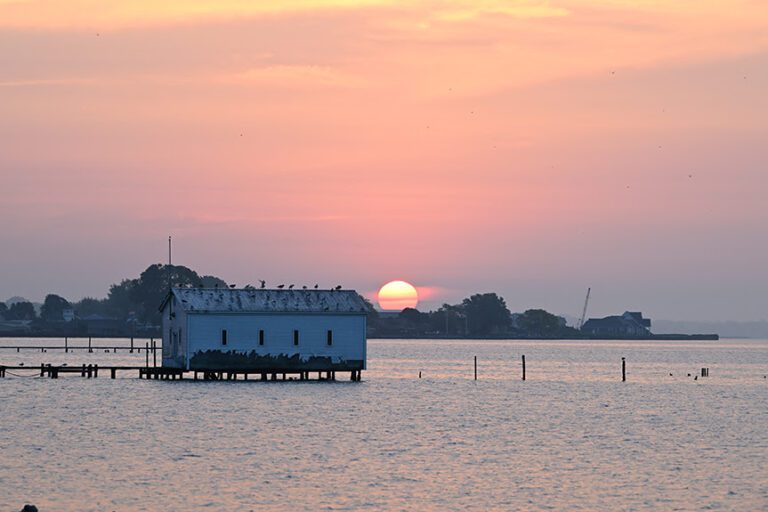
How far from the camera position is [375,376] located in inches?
5192

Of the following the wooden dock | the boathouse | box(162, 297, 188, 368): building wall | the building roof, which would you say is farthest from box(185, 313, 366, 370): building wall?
box(162, 297, 188, 368): building wall

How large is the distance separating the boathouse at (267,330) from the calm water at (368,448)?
82.4 inches

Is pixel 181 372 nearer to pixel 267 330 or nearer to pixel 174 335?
pixel 174 335

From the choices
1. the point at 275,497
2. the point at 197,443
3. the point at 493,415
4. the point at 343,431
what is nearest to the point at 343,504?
the point at 275,497

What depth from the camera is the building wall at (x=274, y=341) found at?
9425 centimetres

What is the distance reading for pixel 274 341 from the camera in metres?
95.7

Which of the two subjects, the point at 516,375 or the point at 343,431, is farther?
the point at 516,375

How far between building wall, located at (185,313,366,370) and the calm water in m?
2.12

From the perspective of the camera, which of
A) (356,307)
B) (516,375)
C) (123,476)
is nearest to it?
(123,476)

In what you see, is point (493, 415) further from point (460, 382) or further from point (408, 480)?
point (460, 382)

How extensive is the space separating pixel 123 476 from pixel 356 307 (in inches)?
1944

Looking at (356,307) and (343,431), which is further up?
(356,307)

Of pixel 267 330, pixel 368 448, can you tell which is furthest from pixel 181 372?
pixel 368 448

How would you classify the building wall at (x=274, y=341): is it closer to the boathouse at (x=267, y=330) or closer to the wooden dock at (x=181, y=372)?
the boathouse at (x=267, y=330)
